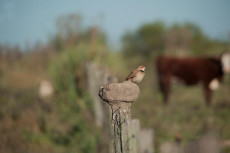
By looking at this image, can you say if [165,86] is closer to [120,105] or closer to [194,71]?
[194,71]

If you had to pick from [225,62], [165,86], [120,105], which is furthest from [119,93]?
[165,86]

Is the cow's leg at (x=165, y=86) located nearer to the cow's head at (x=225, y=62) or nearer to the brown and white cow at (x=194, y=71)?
the brown and white cow at (x=194, y=71)

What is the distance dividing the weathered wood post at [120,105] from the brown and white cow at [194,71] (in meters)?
6.95

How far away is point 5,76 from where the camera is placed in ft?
40.0

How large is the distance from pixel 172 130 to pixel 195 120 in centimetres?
114

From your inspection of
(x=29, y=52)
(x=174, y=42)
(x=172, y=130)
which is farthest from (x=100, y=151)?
(x=174, y=42)

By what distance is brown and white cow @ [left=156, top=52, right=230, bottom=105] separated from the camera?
8.34 metres

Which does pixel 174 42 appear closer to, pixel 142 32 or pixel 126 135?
pixel 142 32

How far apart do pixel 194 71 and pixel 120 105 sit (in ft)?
24.3

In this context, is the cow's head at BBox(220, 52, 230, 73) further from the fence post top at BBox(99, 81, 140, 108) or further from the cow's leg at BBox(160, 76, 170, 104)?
the fence post top at BBox(99, 81, 140, 108)

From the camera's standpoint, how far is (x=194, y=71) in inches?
345

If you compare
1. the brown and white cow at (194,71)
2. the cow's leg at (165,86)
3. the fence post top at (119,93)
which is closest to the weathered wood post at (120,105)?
the fence post top at (119,93)

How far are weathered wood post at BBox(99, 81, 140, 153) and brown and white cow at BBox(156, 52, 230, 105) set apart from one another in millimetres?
6953

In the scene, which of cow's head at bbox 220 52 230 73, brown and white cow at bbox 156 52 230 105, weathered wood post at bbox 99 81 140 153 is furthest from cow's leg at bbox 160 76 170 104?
weathered wood post at bbox 99 81 140 153
